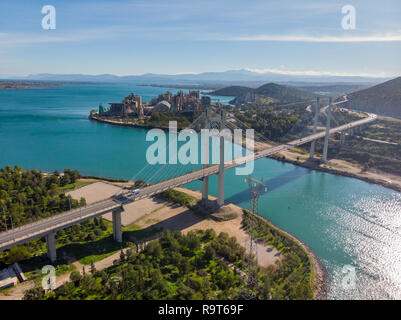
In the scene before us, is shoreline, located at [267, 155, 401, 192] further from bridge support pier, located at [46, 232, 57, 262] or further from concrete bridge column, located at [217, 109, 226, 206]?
bridge support pier, located at [46, 232, 57, 262]

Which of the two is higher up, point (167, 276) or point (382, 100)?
point (382, 100)

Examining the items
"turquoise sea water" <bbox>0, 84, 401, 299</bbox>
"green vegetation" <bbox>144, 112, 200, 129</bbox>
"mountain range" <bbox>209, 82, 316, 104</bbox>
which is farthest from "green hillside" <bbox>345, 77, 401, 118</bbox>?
"turquoise sea water" <bbox>0, 84, 401, 299</bbox>

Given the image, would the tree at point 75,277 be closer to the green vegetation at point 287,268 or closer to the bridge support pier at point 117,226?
the bridge support pier at point 117,226

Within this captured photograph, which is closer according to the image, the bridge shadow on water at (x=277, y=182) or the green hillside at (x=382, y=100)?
the bridge shadow on water at (x=277, y=182)

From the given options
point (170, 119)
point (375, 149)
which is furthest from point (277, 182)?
point (170, 119)

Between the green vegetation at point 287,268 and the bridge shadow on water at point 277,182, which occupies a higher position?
the bridge shadow on water at point 277,182

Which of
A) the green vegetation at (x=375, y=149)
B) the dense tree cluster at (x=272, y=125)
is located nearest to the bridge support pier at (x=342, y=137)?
the green vegetation at (x=375, y=149)

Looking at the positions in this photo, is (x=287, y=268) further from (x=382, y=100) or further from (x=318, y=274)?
(x=382, y=100)
